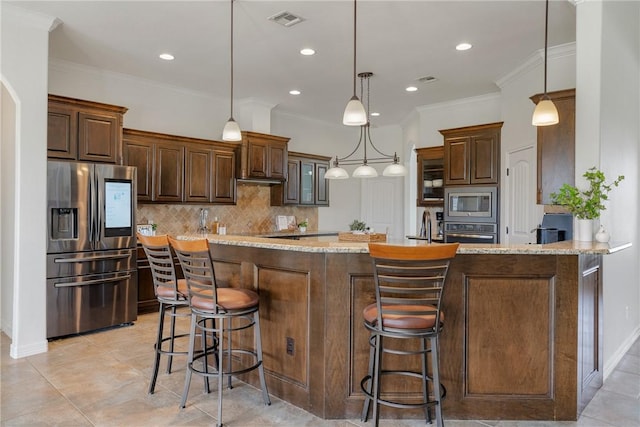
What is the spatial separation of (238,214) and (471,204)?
11.5 ft

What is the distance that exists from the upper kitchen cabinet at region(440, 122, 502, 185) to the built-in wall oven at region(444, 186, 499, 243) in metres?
0.13

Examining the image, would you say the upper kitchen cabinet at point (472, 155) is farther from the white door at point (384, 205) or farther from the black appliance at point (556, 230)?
the white door at point (384, 205)

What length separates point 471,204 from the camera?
5.97 m

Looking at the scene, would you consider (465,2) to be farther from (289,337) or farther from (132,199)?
(132,199)

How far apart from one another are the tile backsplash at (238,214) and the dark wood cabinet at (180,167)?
286 mm

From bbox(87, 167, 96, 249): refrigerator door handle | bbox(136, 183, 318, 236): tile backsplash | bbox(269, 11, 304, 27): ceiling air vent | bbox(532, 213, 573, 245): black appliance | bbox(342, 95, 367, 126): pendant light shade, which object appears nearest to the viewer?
bbox(342, 95, 367, 126): pendant light shade

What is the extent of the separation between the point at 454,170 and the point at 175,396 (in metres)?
4.70

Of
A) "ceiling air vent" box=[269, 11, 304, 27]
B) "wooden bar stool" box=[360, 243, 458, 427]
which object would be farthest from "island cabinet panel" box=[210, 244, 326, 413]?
"ceiling air vent" box=[269, 11, 304, 27]

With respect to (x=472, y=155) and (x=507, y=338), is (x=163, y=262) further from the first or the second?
(x=472, y=155)

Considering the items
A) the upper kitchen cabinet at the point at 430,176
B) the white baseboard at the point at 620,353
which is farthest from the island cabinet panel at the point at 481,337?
the upper kitchen cabinet at the point at 430,176

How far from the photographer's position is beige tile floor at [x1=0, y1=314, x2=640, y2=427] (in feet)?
8.64

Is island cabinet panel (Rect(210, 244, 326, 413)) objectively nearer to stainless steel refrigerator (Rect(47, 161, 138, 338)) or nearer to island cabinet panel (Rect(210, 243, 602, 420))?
island cabinet panel (Rect(210, 243, 602, 420))

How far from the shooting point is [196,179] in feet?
19.5

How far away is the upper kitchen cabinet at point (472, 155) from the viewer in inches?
226
